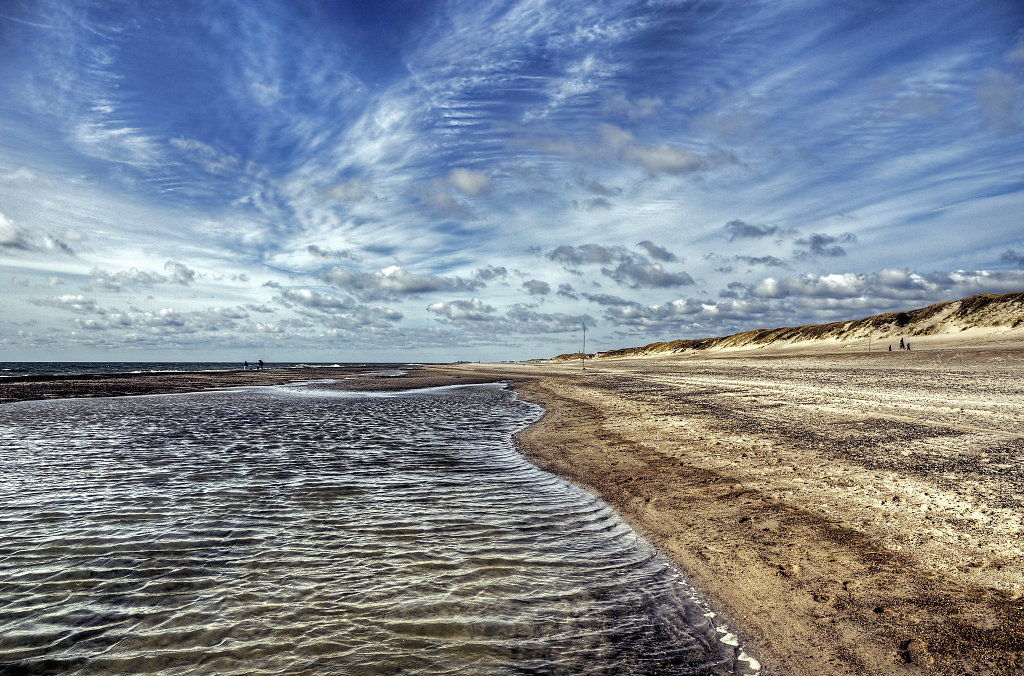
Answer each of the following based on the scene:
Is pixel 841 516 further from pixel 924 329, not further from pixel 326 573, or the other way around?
pixel 924 329

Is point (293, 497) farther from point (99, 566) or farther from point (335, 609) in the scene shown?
point (335, 609)

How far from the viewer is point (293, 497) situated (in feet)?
29.3

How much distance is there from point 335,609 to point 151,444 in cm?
1212

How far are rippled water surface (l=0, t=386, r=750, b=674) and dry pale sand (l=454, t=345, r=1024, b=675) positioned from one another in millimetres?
759

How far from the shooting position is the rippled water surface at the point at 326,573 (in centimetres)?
428

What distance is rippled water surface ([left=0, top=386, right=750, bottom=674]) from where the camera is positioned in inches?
168

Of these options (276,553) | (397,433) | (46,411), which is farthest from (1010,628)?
(46,411)

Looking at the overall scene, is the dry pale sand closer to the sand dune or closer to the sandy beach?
the sandy beach

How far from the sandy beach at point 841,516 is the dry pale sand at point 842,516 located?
0.02 meters

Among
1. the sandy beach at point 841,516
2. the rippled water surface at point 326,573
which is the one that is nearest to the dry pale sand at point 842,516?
the sandy beach at point 841,516

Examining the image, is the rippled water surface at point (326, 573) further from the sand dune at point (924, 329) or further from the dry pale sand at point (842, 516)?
the sand dune at point (924, 329)

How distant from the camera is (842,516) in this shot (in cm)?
718

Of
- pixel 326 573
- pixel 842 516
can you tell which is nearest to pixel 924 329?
pixel 842 516

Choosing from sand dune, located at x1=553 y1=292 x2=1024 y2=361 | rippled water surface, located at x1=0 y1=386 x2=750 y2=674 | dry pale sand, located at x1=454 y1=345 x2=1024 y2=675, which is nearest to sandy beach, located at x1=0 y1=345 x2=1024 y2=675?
dry pale sand, located at x1=454 y1=345 x2=1024 y2=675
